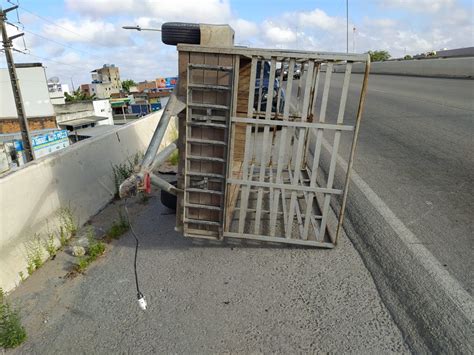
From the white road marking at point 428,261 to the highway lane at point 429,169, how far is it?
0.07 meters

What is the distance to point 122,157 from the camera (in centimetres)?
621

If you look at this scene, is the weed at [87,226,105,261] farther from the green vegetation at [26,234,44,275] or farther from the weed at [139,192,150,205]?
the weed at [139,192,150,205]

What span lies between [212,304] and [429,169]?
4658 millimetres

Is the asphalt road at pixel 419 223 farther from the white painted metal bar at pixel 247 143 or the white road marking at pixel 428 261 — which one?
the white painted metal bar at pixel 247 143

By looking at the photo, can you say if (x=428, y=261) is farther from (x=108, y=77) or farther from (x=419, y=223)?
(x=108, y=77)

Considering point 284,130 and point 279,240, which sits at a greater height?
point 284,130

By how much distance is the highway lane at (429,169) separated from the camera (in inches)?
143

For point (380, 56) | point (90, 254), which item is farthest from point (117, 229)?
point (380, 56)

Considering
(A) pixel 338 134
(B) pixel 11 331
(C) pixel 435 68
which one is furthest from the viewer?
(C) pixel 435 68

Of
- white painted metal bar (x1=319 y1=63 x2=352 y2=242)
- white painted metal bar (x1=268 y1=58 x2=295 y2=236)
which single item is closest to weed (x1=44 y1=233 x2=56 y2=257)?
white painted metal bar (x1=268 y1=58 x2=295 y2=236)

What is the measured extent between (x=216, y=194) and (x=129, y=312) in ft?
4.82

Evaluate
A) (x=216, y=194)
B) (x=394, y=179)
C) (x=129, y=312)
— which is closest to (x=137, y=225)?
(x=216, y=194)

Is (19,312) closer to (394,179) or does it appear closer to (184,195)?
(184,195)

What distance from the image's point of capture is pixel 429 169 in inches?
227
